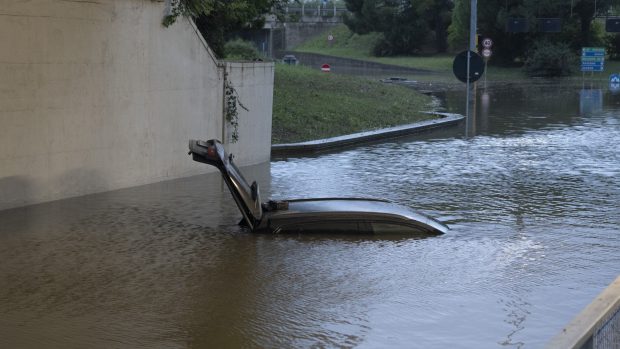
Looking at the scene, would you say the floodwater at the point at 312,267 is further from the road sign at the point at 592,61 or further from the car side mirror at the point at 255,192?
the road sign at the point at 592,61

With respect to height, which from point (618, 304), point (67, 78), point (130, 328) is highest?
point (67, 78)

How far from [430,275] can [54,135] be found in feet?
17.8

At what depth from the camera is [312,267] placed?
8797 mm

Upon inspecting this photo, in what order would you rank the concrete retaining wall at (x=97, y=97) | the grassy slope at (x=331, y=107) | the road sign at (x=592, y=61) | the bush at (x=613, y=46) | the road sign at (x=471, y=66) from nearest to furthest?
the concrete retaining wall at (x=97, y=97) → the grassy slope at (x=331, y=107) → the road sign at (x=471, y=66) → the road sign at (x=592, y=61) → the bush at (x=613, y=46)

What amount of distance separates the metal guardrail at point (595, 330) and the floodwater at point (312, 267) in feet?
5.76

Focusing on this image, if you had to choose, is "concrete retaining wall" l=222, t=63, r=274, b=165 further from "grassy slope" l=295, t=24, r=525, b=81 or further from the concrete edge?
"grassy slope" l=295, t=24, r=525, b=81

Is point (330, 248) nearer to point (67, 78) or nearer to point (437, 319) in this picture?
point (437, 319)

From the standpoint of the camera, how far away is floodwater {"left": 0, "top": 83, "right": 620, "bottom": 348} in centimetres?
684

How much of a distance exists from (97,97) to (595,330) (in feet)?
29.8

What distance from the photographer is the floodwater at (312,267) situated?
6836 millimetres

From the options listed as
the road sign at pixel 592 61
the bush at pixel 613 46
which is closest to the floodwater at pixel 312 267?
the road sign at pixel 592 61

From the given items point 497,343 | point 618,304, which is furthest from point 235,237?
point 618,304

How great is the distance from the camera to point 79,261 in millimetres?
8922

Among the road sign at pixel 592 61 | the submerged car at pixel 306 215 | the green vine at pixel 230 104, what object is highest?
the road sign at pixel 592 61
